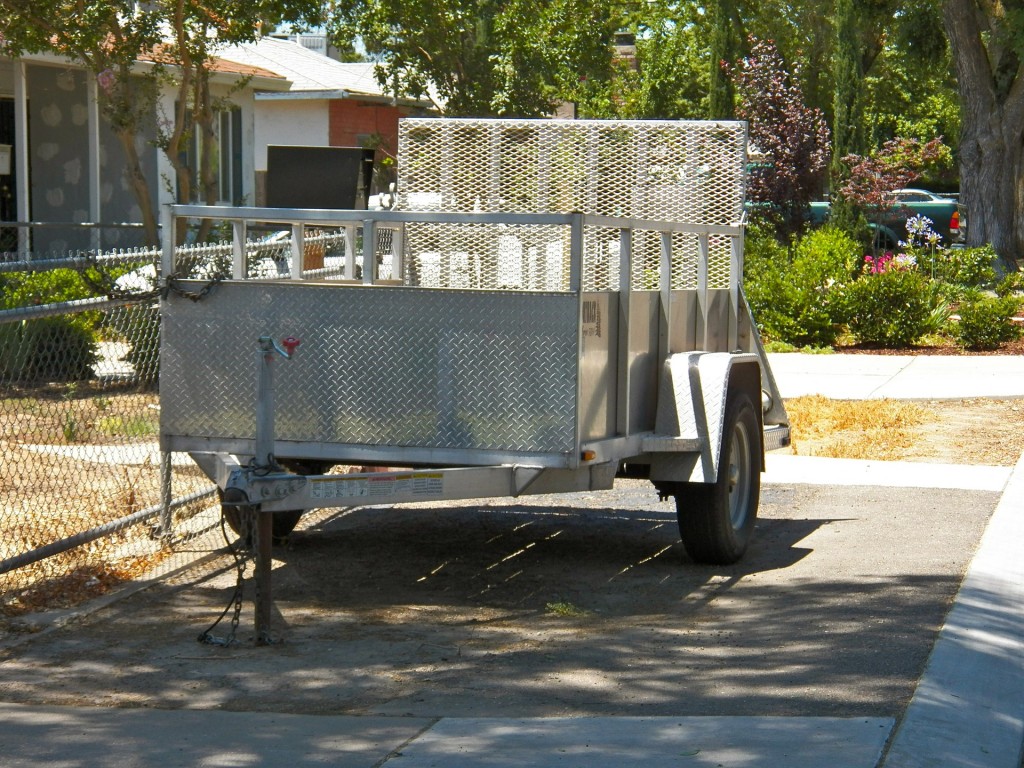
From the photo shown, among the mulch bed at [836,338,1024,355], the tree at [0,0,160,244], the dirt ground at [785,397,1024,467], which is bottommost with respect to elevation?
the dirt ground at [785,397,1024,467]

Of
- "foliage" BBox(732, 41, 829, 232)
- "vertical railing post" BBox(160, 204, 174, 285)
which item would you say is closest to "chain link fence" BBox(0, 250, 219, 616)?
"vertical railing post" BBox(160, 204, 174, 285)

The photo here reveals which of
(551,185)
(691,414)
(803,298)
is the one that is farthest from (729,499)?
(803,298)

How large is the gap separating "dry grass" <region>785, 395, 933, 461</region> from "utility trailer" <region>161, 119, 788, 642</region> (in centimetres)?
329

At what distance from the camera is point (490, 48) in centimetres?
2253

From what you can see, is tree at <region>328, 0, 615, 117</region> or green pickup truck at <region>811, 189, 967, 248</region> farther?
green pickup truck at <region>811, 189, 967, 248</region>

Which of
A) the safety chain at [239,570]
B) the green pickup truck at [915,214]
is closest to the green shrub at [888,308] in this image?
the green pickup truck at [915,214]

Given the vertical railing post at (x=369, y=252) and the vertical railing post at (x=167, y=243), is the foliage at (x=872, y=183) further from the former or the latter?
the vertical railing post at (x=167, y=243)

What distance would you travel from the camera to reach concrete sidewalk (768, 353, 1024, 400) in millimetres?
13406

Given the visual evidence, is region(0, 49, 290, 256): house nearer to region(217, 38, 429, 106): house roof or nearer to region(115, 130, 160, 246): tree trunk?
region(115, 130, 160, 246): tree trunk

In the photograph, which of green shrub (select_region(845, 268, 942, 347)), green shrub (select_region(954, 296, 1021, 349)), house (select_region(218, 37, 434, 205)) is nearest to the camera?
green shrub (select_region(954, 296, 1021, 349))

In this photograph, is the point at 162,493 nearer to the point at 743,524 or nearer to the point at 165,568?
the point at 165,568

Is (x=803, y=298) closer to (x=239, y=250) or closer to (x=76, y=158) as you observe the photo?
(x=76, y=158)

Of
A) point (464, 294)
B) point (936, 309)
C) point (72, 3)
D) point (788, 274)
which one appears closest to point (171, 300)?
point (464, 294)

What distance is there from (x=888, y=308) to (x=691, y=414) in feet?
35.9
